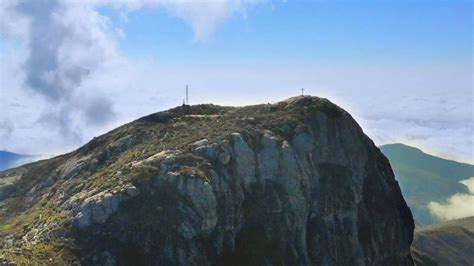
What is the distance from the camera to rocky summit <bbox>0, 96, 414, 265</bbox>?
121250 millimetres

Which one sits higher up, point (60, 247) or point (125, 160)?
point (125, 160)

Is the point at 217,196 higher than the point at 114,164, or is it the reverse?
the point at 114,164

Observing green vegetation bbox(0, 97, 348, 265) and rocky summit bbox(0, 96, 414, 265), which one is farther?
rocky summit bbox(0, 96, 414, 265)

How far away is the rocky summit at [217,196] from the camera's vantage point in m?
121

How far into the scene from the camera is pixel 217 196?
134 metres

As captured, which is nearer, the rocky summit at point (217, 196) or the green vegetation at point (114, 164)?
the green vegetation at point (114, 164)

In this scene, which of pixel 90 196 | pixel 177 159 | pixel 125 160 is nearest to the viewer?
pixel 90 196

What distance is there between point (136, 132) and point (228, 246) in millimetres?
51992

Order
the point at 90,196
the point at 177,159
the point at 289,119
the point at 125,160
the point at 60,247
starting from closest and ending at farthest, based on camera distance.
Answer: the point at 60,247
the point at 90,196
the point at 177,159
the point at 125,160
the point at 289,119

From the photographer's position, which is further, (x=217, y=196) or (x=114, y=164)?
(x=114, y=164)

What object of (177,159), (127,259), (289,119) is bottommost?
(127,259)

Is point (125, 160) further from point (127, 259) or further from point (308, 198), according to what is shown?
point (308, 198)

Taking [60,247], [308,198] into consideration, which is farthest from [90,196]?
[308,198]

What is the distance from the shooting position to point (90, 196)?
12619 centimetres
